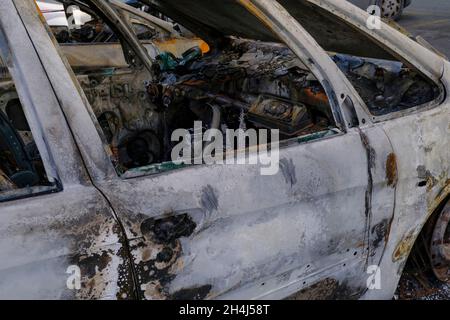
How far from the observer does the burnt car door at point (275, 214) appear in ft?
4.80

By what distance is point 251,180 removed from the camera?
1.62 m

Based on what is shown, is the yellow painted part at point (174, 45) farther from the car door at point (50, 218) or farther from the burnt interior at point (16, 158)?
the car door at point (50, 218)

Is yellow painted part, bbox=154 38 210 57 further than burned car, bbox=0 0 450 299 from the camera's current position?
Yes

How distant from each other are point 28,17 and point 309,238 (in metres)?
1.24

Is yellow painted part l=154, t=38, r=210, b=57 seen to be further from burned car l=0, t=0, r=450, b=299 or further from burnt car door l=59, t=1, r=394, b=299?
burnt car door l=59, t=1, r=394, b=299

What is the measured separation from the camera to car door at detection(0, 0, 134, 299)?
1275 millimetres

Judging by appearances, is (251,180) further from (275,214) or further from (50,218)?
(50,218)

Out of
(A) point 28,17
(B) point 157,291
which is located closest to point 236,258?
(B) point 157,291

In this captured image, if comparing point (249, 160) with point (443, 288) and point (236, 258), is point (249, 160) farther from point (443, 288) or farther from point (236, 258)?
point (443, 288)

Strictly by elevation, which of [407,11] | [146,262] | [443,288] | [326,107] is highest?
[407,11]

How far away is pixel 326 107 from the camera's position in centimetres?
219

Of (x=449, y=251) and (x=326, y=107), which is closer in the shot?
(x=326, y=107)

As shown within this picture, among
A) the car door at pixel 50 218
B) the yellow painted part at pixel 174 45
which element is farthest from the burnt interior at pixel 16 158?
the yellow painted part at pixel 174 45

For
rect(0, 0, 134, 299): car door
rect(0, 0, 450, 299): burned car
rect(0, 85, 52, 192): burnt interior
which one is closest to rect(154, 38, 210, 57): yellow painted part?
rect(0, 0, 450, 299): burned car
